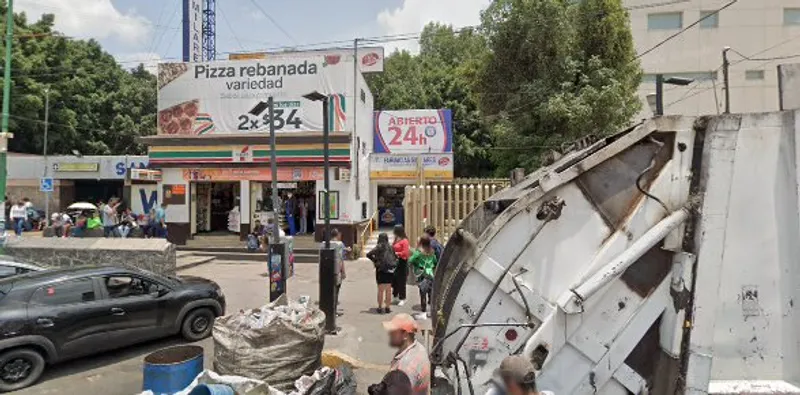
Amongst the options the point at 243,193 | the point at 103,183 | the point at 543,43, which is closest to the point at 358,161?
the point at 243,193

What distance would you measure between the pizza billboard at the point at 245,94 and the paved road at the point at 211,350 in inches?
295

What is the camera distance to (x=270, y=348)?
Result: 5.37m

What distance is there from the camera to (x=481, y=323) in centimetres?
337

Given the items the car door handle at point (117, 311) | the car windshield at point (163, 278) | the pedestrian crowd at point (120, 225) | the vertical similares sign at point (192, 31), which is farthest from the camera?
the vertical similares sign at point (192, 31)

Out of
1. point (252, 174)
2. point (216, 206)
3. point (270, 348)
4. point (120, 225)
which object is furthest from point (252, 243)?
point (270, 348)

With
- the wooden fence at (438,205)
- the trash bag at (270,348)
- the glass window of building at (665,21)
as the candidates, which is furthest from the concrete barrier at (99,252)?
the glass window of building at (665,21)

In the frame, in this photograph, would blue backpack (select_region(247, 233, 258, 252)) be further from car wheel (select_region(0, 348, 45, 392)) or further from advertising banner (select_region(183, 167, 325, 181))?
car wheel (select_region(0, 348, 45, 392))

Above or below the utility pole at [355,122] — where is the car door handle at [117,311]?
below

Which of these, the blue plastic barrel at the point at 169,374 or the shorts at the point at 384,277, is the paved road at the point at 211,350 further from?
the blue plastic barrel at the point at 169,374

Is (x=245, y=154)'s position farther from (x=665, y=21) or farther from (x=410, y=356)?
(x=665, y=21)

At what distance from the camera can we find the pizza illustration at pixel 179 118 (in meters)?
19.0

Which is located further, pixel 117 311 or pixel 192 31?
pixel 192 31

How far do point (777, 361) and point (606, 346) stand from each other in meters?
1.01

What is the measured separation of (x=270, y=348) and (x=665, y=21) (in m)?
31.2
